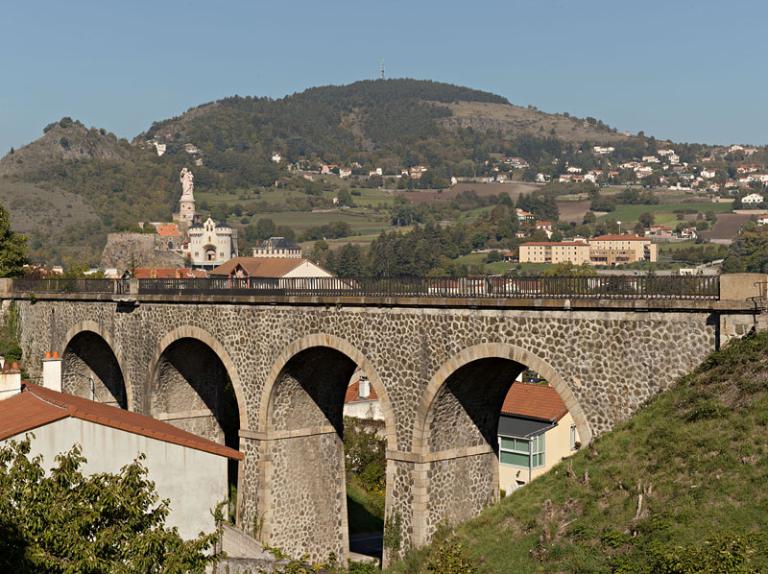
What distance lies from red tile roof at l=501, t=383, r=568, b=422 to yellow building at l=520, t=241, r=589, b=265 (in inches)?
5238

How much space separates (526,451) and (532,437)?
744 mm

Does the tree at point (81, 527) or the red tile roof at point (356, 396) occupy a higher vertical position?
the tree at point (81, 527)

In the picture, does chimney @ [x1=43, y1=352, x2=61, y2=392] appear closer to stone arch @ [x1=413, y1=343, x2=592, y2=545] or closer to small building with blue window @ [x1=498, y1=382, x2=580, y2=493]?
stone arch @ [x1=413, y1=343, x2=592, y2=545]

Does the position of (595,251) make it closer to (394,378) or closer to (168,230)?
(168,230)

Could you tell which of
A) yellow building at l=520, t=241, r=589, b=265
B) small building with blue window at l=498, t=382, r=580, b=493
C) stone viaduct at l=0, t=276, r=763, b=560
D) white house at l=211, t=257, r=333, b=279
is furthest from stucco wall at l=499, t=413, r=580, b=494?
yellow building at l=520, t=241, r=589, b=265

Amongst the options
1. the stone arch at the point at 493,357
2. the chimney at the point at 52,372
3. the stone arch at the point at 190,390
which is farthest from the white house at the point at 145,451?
the stone arch at the point at 190,390

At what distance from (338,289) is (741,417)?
13.6m

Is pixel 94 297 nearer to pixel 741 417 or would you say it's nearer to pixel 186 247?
pixel 741 417

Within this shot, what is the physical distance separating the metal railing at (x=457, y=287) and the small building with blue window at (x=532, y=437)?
34.9 ft

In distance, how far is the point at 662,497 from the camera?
2075 cm

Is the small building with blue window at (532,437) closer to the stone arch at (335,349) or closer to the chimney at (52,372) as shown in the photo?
the stone arch at (335,349)

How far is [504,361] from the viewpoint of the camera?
27688mm

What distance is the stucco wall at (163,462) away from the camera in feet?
77.4

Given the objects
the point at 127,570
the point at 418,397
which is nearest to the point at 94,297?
the point at 418,397
